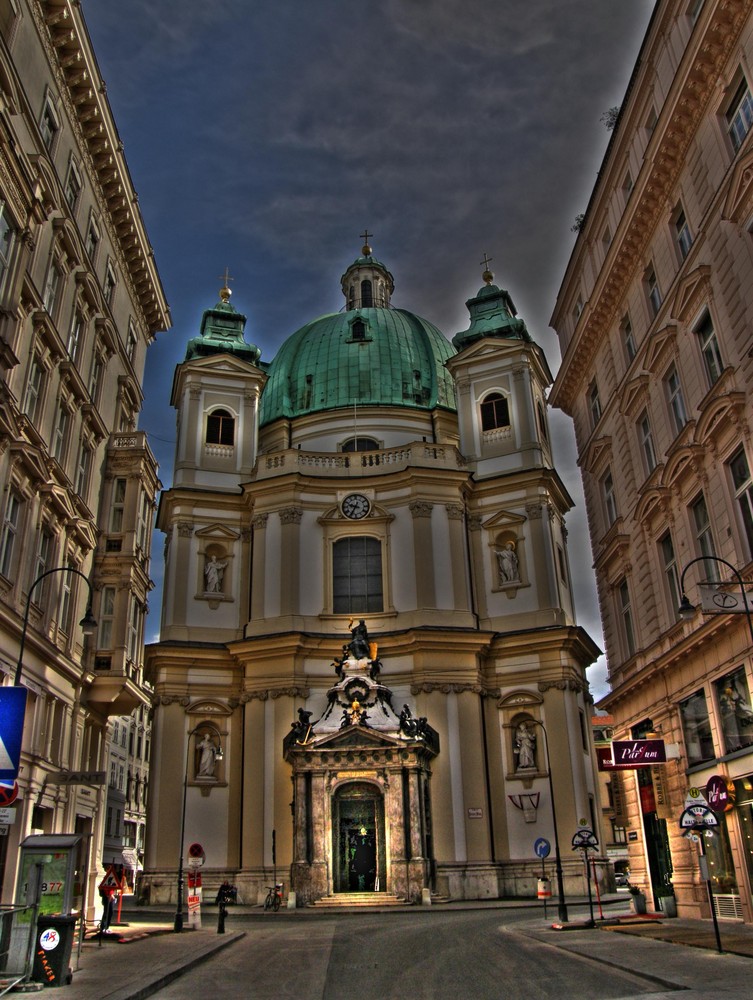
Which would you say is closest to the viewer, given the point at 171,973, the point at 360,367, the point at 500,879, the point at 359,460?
the point at 171,973

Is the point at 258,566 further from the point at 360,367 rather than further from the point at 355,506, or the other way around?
the point at 360,367

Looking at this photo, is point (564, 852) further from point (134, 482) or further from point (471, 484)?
point (134, 482)

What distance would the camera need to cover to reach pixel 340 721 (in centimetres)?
3850

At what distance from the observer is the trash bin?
13672 mm

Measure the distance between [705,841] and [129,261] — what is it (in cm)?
2977

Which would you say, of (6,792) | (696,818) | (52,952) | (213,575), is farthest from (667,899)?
(213,575)

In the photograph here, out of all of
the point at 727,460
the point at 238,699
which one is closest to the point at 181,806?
the point at 238,699

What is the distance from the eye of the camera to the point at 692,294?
73.5 feet

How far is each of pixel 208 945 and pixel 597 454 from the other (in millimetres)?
20052

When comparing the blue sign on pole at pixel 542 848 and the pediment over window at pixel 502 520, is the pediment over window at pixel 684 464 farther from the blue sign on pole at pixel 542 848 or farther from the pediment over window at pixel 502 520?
the pediment over window at pixel 502 520

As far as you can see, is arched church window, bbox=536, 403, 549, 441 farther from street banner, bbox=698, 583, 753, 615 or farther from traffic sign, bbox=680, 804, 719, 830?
traffic sign, bbox=680, 804, 719, 830

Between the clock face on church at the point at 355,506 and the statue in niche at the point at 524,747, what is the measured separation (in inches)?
508

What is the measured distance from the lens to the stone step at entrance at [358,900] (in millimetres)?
33344

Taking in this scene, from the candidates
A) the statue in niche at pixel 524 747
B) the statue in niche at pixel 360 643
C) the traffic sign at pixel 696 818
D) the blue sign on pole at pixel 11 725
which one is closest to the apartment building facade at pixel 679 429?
the traffic sign at pixel 696 818
